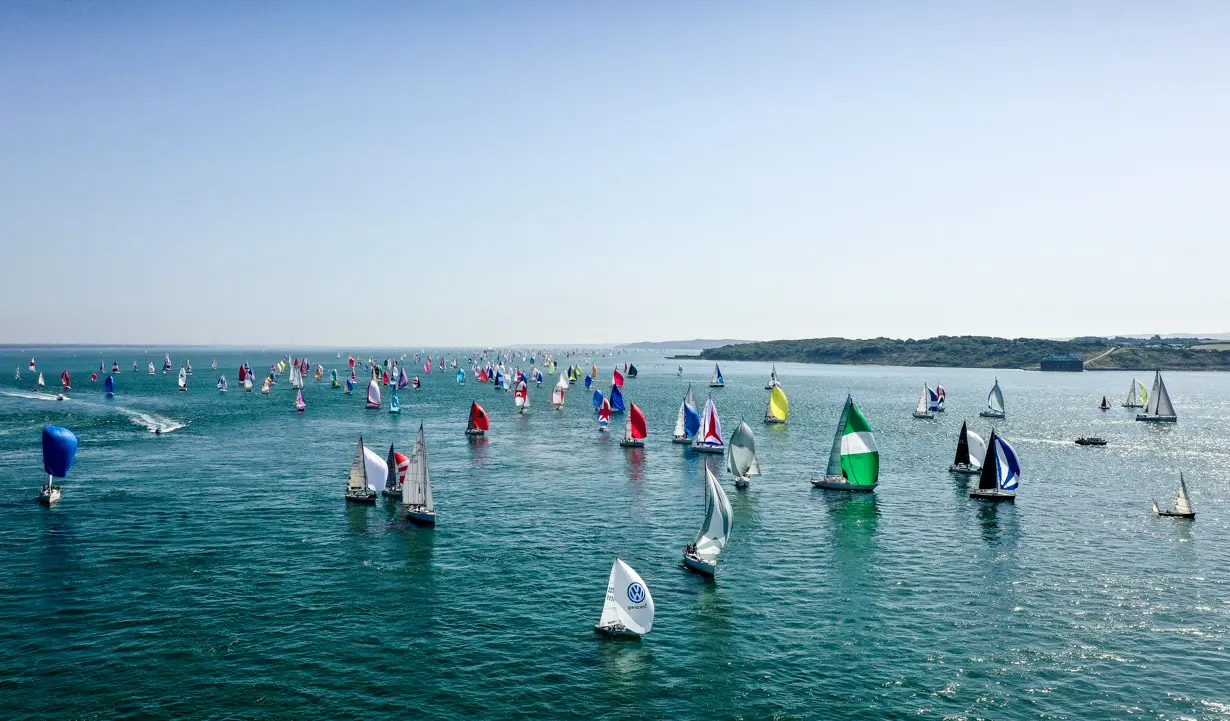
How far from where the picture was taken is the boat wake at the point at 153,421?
112 metres

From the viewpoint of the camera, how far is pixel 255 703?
31188 millimetres

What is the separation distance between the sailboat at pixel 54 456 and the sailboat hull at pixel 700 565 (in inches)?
2194

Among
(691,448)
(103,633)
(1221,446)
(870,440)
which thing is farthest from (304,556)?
(1221,446)

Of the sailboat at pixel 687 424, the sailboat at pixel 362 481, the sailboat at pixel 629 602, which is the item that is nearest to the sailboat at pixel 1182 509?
the sailboat at pixel 629 602

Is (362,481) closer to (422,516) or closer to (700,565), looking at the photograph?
(422,516)

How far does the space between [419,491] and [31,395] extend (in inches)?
6430

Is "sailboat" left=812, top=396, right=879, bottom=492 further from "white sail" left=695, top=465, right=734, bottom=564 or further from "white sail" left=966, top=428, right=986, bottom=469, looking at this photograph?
"white sail" left=695, top=465, right=734, bottom=564

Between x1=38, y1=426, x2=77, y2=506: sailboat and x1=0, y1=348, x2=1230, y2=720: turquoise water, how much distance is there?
177cm

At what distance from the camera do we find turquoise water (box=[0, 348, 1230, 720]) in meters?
32.4

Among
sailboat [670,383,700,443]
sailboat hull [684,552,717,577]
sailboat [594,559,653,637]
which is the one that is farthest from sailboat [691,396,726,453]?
sailboat [594,559,653,637]

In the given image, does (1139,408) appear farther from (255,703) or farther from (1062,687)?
(255,703)

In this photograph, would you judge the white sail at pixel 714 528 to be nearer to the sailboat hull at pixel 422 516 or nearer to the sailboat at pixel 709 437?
the sailboat hull at pixel 422 516

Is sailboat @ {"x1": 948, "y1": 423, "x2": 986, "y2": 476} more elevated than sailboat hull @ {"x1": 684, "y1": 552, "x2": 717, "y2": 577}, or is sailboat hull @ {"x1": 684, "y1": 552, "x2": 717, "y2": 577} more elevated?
sailboat @ {"x1": 948, "y1": 423, "x2": 986, "y2": 476}

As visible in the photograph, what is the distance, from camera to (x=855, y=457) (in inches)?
2901
